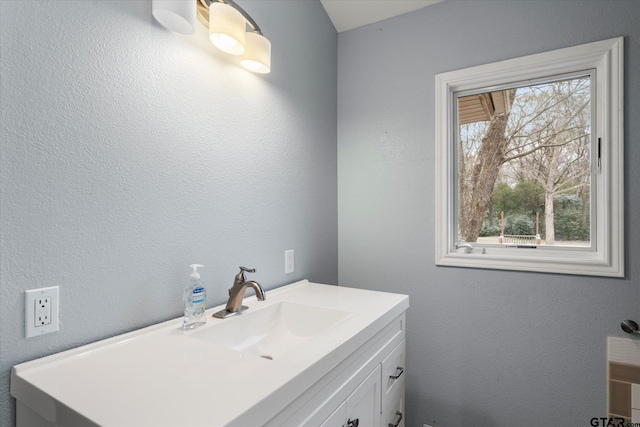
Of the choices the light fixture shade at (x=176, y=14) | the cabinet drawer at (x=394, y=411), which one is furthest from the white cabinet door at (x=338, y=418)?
the light fixture shade at (x=176, y=14)

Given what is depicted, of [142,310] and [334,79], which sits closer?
[142,310]

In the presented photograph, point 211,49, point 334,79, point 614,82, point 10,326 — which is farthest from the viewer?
point 334,79

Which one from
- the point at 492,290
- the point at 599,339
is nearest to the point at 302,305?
the point at 492,290

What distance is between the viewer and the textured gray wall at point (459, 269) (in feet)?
4.76

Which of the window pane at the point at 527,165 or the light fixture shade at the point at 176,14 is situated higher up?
the light fixture shade at the point at 176,14

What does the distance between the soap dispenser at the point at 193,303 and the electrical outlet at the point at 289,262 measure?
1.93 ft

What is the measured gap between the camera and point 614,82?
4.60 ft

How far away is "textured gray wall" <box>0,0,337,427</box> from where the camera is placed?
0.79 meters

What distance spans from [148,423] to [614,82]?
1.98 metres

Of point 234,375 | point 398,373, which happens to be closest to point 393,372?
point 398,373

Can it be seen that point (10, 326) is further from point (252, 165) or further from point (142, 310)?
point (252, 165)

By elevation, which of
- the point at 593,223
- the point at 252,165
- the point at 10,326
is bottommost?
the point at 10,326

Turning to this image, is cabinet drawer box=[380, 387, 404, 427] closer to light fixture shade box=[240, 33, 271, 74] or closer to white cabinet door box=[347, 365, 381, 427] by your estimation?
white cabinet door box=[347, 365, 381, 427]

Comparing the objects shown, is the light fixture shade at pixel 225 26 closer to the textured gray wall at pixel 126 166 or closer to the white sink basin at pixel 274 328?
the textured gray wall at pixel 126 166
